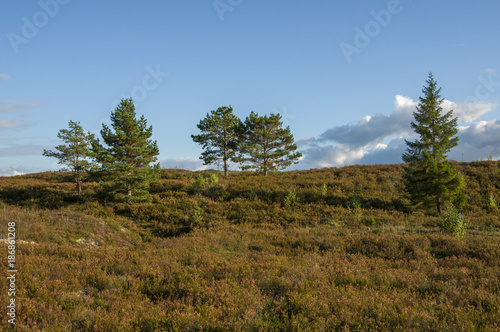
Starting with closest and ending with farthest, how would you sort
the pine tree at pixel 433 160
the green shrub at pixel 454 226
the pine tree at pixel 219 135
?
1. the green shrub at pixel 454 226
2. the pine tree at pixel 433 160
3. the pine tree at pixel 219 135

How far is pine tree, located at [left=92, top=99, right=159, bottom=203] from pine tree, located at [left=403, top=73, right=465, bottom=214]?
21.0 metres

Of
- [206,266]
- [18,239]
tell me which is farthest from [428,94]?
[18,239]

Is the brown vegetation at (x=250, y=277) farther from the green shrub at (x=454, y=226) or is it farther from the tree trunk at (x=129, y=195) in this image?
the tree trunk at (x=129, y=195)

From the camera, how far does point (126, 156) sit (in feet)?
72.7

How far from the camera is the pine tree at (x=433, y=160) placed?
60.8 feet

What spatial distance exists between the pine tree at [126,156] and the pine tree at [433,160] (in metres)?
21.0

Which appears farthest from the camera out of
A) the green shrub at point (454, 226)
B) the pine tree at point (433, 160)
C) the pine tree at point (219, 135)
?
the pine tree at point (219, 135)

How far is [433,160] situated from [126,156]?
78.5ft

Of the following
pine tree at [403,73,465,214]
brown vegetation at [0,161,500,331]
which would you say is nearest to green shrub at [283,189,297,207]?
brown vegetation at [0,161,500,331]

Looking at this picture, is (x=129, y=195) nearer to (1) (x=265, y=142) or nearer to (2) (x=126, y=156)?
(2) (x=126, y=156)

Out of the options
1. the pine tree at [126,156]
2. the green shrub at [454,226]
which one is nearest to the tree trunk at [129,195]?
the pine tree at [126,156]

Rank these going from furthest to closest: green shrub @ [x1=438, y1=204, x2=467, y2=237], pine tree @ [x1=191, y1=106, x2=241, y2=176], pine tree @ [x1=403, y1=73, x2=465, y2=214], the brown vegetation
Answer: pine tree @ [x1=191, y1=106, x2=241, y2=176], pine tree @ [x1=403, y1=73, x2=465, y2=214], green shrub @ [x1=438, y1=204, x2=467, y2=237], the brown vegetation

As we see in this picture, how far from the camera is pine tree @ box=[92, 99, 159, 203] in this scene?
20828 millimetres

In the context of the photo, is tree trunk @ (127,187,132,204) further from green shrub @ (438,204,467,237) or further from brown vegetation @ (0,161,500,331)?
green shrub @ (438,204,467,237)
